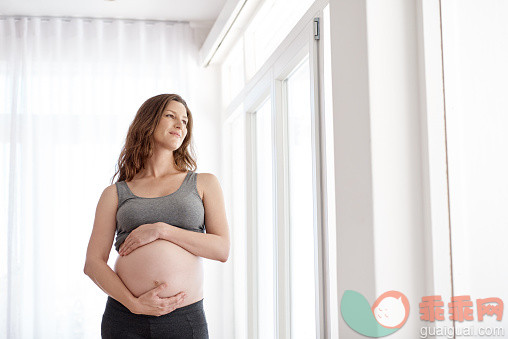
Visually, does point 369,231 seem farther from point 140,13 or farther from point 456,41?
point 140,13

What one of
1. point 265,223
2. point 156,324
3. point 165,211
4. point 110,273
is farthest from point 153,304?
point 265,223

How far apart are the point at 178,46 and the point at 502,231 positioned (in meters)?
2.96

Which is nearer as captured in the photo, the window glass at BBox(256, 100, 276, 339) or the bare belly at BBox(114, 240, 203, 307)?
the bare belly at BBox(114, 240, 203, 307)

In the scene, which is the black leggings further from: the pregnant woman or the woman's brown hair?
the woman's brown hair

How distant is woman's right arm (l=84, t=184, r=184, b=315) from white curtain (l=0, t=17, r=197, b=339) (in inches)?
72.3

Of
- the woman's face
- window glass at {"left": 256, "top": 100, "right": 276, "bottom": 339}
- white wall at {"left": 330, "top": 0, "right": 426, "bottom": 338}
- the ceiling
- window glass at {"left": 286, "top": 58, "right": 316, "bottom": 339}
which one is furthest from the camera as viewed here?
the ceiling

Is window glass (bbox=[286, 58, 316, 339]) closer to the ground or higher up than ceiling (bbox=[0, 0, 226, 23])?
closer to the ground

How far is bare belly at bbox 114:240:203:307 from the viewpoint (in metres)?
1.80

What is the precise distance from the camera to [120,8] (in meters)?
3.75

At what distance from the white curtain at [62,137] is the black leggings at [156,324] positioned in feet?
6.33

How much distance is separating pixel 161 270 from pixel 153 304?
0.37ft

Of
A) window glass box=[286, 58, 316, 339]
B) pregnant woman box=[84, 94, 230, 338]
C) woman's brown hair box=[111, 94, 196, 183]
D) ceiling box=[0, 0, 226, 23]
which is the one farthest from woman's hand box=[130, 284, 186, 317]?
ceiling box=[0, 0, 226, 23]

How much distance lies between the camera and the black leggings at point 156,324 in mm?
1749

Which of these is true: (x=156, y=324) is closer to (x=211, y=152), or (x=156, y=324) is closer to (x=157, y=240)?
(x=157, y=240)
